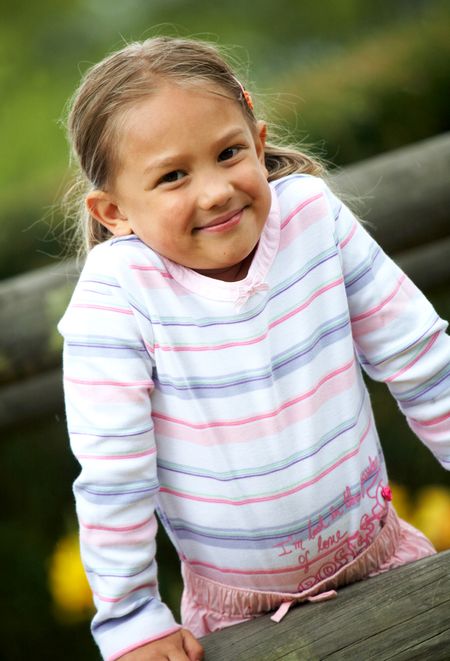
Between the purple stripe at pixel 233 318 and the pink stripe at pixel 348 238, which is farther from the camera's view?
the pink stripe at pixel 348 238

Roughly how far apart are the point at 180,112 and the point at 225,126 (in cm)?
7

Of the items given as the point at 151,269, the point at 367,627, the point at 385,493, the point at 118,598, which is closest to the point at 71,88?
the point at 151,269

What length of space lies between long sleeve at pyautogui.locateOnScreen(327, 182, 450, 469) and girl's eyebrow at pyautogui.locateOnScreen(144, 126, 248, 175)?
22 centimetres

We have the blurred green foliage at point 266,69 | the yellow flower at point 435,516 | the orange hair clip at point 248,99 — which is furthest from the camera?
the blurred green foliage at point 266,69

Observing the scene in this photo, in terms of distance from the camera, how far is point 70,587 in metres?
2.64

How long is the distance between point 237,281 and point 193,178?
0.18 meters

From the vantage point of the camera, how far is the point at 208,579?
1649 millimetres

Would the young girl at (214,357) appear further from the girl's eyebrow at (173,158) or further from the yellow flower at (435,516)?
the yellow flower at (435,516)

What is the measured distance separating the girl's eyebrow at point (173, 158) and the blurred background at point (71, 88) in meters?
0.29

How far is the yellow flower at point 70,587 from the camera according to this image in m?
2.65

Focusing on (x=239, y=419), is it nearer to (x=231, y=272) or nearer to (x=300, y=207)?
(x=231, y=272)

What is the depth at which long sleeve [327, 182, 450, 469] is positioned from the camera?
1629 mm

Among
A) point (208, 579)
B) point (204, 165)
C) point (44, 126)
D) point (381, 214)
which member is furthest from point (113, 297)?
point (44, 126)

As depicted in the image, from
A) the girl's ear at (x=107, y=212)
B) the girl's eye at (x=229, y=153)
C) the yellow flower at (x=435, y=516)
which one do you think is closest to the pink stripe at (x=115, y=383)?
the girl's ear at (x=107, y=212)
